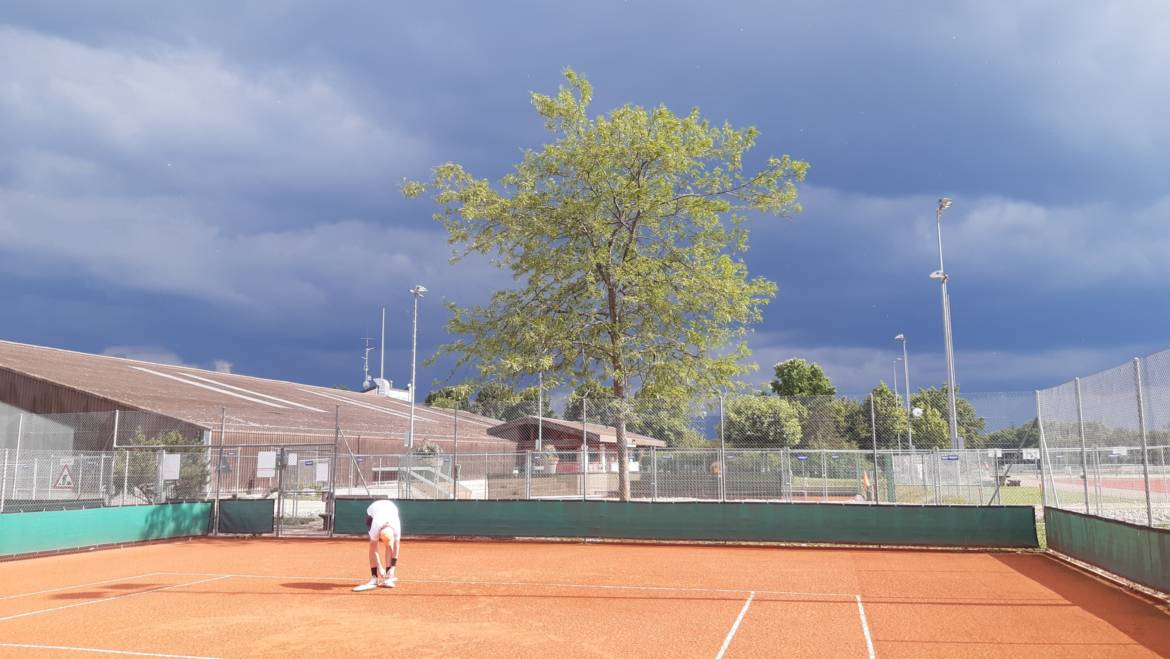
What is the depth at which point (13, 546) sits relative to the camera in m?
17.6

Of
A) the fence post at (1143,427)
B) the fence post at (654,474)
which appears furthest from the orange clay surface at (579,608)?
the fence post at (654,474)

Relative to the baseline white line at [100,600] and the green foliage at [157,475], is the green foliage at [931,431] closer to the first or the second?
the green foliage at [157,475]

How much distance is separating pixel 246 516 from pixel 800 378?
78.7 meters

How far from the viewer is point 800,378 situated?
94062mm

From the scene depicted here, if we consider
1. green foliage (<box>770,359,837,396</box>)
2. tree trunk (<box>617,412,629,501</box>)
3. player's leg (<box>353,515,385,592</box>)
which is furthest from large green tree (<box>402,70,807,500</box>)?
green foliage (<box>770,359,837,396</box>)

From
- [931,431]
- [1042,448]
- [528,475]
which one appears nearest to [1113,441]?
[1042,448]

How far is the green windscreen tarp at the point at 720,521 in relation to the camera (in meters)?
18.7

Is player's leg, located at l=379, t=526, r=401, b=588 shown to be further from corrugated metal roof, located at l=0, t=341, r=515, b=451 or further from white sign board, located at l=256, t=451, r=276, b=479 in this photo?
corrugated metal roof, located at l=0, t=341, r=515, b=451

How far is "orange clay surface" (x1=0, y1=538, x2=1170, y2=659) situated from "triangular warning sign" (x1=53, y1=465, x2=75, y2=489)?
5.92 m

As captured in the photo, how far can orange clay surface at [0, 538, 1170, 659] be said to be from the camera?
29.6 feet

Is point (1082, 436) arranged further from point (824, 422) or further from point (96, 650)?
point (96, 650)

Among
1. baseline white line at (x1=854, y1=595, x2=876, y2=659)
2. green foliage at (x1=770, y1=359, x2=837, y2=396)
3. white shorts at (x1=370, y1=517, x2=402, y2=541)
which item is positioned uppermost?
green foliage at (x1=770, y1=359, x2=837, y2=396)

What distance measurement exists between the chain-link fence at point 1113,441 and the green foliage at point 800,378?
253 ft

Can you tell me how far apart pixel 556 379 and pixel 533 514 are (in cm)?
406
